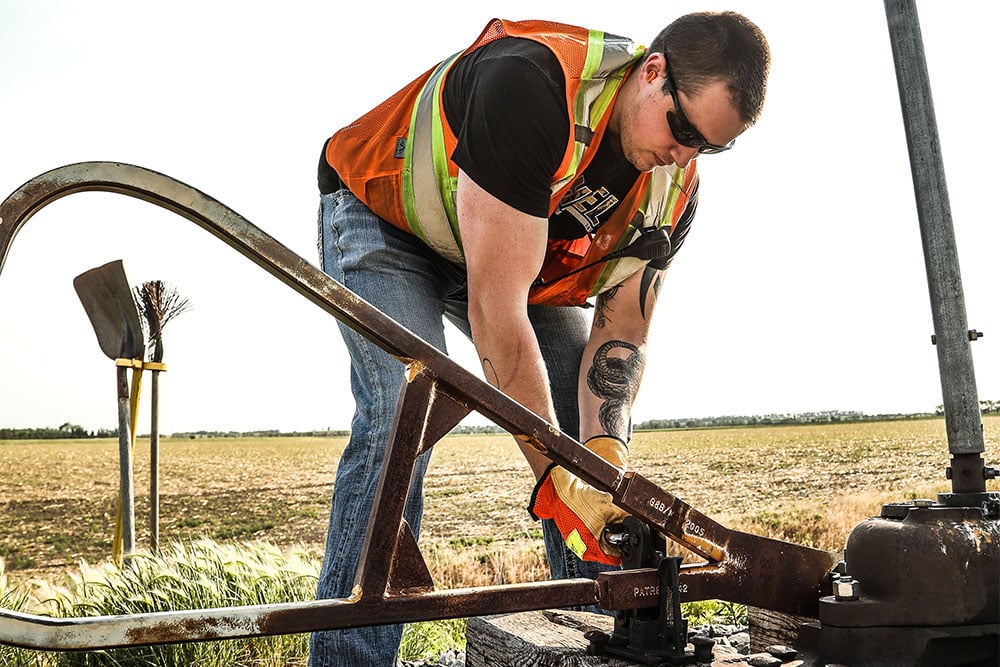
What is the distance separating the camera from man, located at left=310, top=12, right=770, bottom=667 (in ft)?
5.99

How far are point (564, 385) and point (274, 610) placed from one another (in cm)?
142

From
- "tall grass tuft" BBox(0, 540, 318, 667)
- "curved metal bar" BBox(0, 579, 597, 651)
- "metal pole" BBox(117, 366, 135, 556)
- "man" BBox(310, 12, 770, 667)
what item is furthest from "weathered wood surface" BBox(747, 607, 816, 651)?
"metal pole" BBox(117, 366, 135, 556)

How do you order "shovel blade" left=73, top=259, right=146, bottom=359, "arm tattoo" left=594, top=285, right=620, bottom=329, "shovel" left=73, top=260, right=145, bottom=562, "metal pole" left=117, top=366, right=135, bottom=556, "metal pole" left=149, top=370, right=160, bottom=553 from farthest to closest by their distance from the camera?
"metal pole" left=149, top=370, right=160, bottom=553 < "metal pole" left=117, top=366, right=135, bottom=556 < "shovel" left=73, top=260, right=145, bottom=562 < "shovel blade" left=73, top=259, right=146, bottom=359 < "arm tattoo" left=594, top=285, right=620, bottom=329

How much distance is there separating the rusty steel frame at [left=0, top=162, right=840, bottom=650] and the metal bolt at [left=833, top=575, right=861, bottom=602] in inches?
5.7

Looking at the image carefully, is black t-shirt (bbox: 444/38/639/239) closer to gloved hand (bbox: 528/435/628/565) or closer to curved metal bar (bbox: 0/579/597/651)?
gloved hand (bbox: 528/435/628/565)

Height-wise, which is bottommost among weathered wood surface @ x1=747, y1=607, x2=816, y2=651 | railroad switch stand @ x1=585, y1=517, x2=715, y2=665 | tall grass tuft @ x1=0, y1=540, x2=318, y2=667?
tall grass tuft @ x1=0, y1=540, x2=318, y2=667

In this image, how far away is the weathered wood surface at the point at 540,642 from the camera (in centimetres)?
161

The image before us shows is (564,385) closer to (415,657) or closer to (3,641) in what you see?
(3,641)

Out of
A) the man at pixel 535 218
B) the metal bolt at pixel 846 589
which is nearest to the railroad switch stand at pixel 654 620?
the man at pixel 535 218

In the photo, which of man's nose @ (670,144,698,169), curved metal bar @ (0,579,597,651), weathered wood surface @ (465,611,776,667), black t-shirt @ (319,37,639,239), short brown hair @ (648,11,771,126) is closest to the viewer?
curved metal bar @ (0,579,597,651)

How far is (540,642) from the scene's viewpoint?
5.77ft

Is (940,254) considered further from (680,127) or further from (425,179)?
(425,179)

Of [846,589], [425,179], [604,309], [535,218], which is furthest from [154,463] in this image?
[846,589]

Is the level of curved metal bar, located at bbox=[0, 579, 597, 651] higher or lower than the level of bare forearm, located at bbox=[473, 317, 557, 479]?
lower
